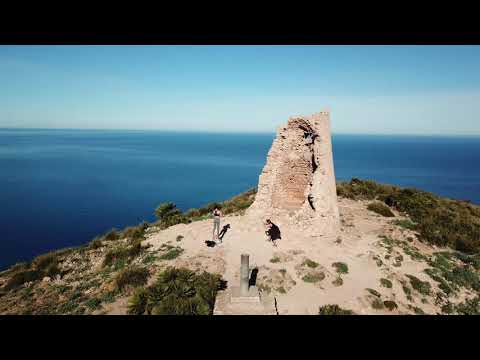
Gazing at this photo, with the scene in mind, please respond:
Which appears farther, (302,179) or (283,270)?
(302,179)

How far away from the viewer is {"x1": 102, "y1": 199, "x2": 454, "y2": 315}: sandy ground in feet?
34.4

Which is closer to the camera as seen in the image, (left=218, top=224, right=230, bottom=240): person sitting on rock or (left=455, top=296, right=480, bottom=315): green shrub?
(left=455, top=296, right=480, bottom=315): green shrub

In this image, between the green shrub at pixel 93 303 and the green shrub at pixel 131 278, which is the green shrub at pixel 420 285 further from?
the green shrub at pixel 93 303

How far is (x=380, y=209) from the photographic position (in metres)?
19.3

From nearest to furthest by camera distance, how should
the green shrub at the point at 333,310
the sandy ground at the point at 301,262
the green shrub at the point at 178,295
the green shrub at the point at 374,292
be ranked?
the green shrub at the point at 178,295 < the green shrub at the point at 333,310 < the sandy ground at the point at 301,262 < the green shrub at the point at 374,292

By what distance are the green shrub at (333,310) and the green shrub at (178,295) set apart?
13.1 ft

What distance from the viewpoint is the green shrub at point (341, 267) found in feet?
40.3

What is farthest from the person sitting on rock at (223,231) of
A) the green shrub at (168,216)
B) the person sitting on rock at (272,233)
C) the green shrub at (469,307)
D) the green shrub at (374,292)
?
the green shrub at (469,307)

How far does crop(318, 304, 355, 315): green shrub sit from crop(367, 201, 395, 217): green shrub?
36.0 feet

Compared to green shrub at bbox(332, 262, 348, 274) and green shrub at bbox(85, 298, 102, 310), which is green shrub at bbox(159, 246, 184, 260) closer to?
green shrub at bbox(85, 298, 102, 310)

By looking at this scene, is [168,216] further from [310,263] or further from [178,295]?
[310,263]

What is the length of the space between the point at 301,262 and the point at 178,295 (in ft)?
19.2

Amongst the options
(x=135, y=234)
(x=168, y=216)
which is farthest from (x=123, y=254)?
(x=168, y=216)

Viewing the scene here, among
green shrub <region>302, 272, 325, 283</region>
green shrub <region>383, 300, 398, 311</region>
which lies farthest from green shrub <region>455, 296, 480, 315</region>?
green shrub <region>302, 272, 325, 283</region>
